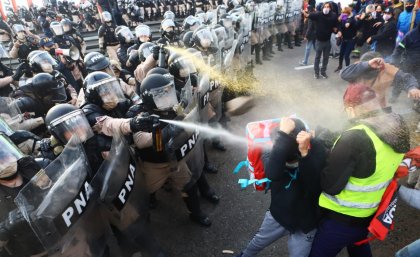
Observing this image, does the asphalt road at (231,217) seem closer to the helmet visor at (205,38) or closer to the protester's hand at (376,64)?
the protester's hand at (376,64)

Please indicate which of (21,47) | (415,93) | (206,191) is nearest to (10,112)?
(206,191)

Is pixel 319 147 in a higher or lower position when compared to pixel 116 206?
higher

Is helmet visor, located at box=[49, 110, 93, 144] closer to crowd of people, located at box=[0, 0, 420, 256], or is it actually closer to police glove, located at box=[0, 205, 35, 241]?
crowd of people, located at box=[0, 0, 420, 256]

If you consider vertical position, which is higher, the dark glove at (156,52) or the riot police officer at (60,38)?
the dark glove at (156,52)

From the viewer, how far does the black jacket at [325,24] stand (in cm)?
802

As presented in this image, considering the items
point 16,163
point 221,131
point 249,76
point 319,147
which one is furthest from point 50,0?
point 319,147

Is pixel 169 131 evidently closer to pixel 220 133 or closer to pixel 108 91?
pixel 108 91

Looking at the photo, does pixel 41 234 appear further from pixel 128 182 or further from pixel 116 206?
pixel 128 182

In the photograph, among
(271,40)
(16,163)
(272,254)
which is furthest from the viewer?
(271,40)

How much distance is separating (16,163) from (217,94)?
3.10m

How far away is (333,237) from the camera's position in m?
2.18

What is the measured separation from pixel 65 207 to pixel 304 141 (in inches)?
64.3

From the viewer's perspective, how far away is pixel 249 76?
8.38 m

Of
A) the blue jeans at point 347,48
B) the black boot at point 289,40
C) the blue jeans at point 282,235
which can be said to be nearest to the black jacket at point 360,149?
the blue jeans at point 282,235
